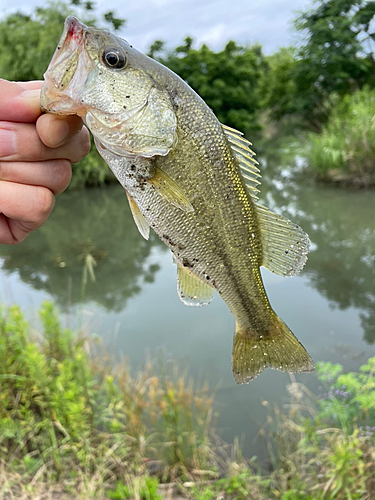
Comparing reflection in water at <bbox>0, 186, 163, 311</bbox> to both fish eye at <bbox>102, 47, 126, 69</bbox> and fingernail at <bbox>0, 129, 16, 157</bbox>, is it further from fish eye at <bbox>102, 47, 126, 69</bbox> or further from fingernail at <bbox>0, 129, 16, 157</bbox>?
fish eye at <bbox>102, 47, 126, 69</bbox>

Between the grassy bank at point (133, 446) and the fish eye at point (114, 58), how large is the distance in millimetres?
2409

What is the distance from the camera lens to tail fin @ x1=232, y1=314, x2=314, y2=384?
144cm

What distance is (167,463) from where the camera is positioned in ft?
11.2

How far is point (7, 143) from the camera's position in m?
1.37

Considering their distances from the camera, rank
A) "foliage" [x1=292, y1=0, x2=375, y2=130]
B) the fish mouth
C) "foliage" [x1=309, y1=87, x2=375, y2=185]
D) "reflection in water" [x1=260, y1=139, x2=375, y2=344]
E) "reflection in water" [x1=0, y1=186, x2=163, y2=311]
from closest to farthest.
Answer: the fish mouth, "reflection in water" [x1=260, y1=139, x2=375, y2=344], "reflection in water" [x1=0, y1=186, x2=163, y2=311], "foliage" [x1=309, y1=87, x2=375, y2=185], "foliage" [x1=292, y1=0, x2=375, y2=130]

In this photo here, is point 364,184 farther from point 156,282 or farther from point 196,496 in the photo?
point 196,496

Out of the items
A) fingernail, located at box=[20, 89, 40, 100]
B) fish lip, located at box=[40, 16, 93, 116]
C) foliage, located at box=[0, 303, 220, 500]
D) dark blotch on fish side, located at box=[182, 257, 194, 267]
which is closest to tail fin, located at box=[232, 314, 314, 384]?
dark blotch on fish side, located at box=[182, 257, 194, 267]

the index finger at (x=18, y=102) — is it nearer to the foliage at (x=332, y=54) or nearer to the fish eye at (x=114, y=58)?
the fish eye at (x=114, y=58)

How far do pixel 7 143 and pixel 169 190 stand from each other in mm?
683

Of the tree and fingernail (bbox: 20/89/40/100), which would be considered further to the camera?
the tree

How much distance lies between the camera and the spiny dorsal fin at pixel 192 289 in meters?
1.48

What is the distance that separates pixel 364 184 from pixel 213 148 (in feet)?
41.6

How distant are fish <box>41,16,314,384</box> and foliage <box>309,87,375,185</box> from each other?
11.5 meters

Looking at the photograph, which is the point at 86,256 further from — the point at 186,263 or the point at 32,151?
the point at 186,263
